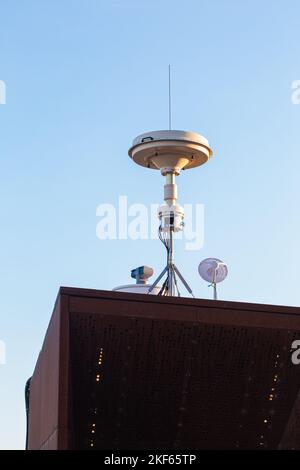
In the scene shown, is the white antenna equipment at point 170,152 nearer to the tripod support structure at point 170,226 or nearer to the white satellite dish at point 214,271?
the tripod support structure at point 170,226

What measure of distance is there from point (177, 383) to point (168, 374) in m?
0.29

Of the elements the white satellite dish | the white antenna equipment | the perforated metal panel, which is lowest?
the perforated metal panel

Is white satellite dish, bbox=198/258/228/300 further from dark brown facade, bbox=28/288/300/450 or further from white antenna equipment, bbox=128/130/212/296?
dark brown facade, bbox=28/288/300/450

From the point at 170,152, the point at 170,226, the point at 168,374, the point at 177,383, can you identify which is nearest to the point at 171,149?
the point at 170,152

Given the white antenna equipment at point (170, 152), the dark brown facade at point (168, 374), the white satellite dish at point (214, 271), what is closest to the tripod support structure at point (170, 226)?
the white antenna equipment at point (170, 152)

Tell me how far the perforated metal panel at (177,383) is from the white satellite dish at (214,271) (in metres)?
14.8

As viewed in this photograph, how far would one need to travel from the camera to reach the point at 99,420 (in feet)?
57.7

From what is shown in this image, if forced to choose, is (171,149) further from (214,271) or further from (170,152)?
(214,271)

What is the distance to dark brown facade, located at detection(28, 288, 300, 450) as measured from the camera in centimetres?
1596

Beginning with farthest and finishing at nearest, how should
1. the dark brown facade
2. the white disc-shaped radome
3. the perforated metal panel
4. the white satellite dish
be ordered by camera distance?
the white disc-shaped radome
the white satellite dish
the perforated metal panel
the dark brown facade

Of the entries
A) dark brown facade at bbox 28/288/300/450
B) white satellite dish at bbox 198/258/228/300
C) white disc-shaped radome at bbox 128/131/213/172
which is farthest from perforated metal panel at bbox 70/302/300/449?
white disc-shaped radome at bbox 128/131/213/172

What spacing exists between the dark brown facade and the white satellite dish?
14.8 m
